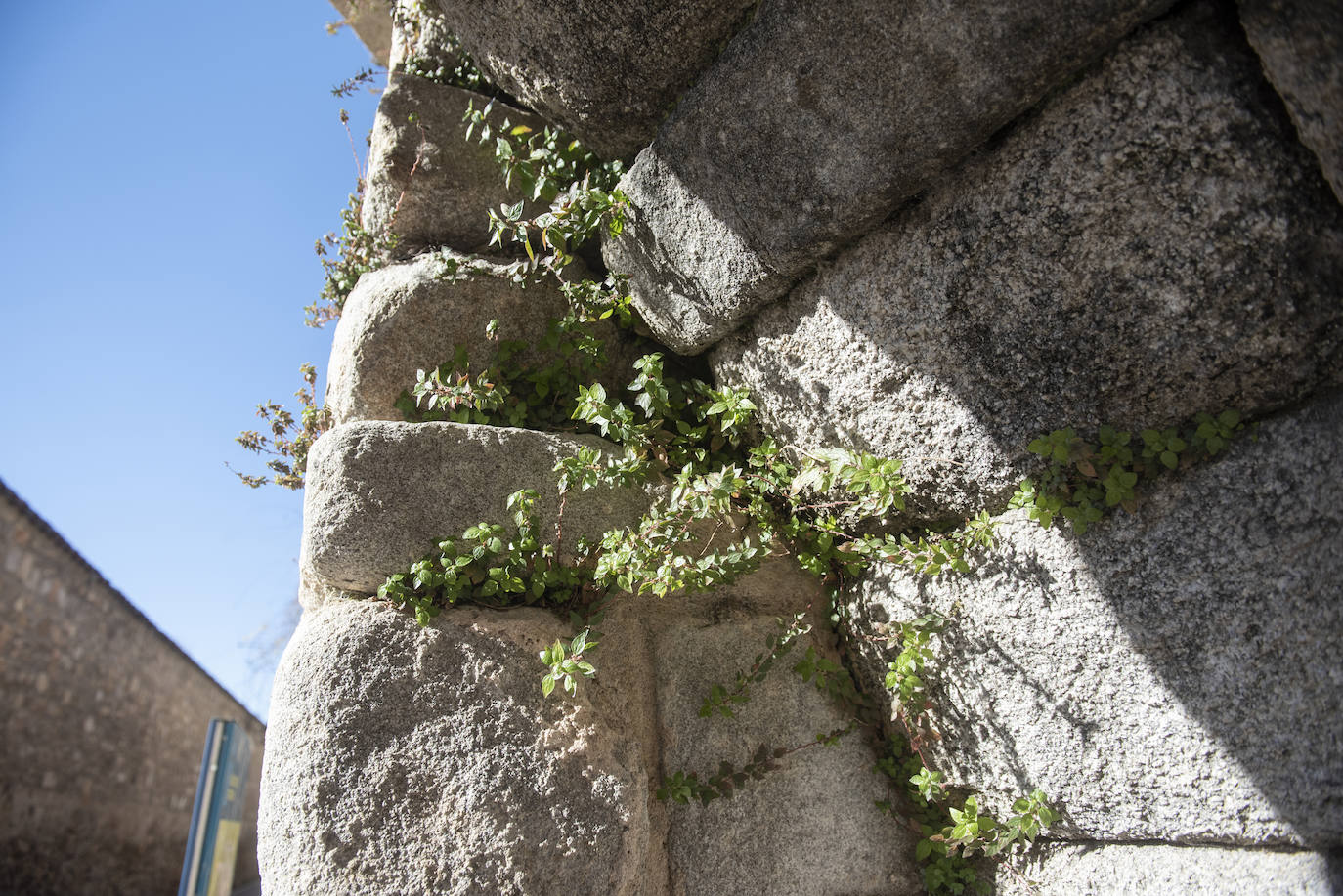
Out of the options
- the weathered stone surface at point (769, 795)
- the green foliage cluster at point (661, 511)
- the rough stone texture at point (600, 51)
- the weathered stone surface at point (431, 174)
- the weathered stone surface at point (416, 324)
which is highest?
the weathered stone surface at point (431, 174)

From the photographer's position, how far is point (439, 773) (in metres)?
1.70

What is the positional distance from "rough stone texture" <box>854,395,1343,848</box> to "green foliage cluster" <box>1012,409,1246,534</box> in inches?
1.5

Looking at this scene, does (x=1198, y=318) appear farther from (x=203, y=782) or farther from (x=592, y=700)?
(x=203, y=782)

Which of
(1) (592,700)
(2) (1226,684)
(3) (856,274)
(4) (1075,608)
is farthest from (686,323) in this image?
(2) (1226,684)

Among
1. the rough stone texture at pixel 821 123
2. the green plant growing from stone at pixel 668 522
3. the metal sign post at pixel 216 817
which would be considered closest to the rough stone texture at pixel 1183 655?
the green plant growing from stone at pixel 668 522

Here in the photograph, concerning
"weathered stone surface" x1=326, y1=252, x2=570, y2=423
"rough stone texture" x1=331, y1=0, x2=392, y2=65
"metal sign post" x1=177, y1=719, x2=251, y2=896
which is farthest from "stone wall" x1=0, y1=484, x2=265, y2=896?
"weathered stone surface" x1=326, y1=252, x2=570, y2=423

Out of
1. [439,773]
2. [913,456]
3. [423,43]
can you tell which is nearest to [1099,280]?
[913,456]

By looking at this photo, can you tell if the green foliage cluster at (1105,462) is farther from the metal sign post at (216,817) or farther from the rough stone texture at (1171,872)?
the metal sign post at (216,817)

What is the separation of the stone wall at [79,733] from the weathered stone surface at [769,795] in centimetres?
639

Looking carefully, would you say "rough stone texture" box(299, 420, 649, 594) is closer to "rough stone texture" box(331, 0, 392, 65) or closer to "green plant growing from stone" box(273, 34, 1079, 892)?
"green plant growing from stone" box(273, 34, 1079, 892)

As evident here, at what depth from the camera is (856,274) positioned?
167 centimetres

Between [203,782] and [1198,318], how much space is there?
408cm

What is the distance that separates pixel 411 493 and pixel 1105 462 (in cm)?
156

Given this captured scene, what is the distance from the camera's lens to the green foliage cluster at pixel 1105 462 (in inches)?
54.7
